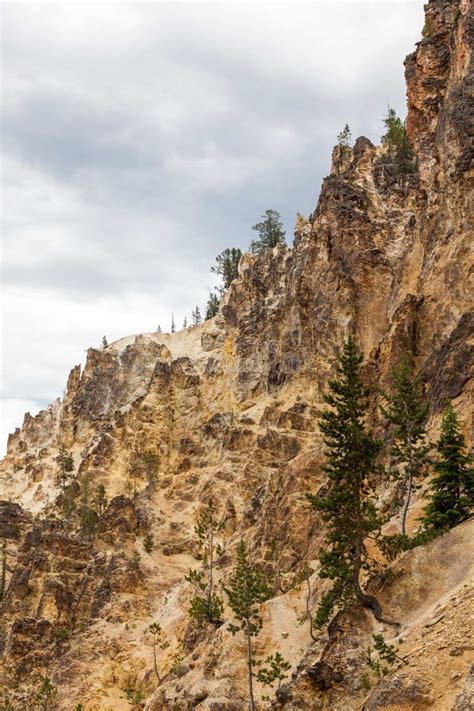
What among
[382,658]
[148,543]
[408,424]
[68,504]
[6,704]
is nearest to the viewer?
[382,658]

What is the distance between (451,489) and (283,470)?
27987mm

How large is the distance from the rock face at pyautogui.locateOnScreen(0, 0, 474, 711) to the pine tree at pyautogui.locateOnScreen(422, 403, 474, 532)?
1.37 metres

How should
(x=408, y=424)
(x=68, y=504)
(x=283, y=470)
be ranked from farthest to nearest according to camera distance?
1. (x=68, y=504)
2. (x=283, y=470)
3. (x=408, y=424)

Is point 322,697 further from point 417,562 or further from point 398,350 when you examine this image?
point 398,350

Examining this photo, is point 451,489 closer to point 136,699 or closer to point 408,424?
point 408,424

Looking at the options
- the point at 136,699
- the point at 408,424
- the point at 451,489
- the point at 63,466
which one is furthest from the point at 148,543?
the point at 451,489

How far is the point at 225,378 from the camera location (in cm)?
9131

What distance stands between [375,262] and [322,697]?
161 ft

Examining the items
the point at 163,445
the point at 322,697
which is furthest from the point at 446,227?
the point at 163,445

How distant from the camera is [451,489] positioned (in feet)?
97.1

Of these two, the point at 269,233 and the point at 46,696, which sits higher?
the point at 269,233

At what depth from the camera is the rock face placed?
25875mm

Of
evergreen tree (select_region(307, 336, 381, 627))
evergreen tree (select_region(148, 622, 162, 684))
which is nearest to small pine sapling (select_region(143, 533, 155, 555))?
evergreen tree (select_region(148, 622, 162, 684))

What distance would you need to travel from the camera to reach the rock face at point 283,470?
84.9ft
